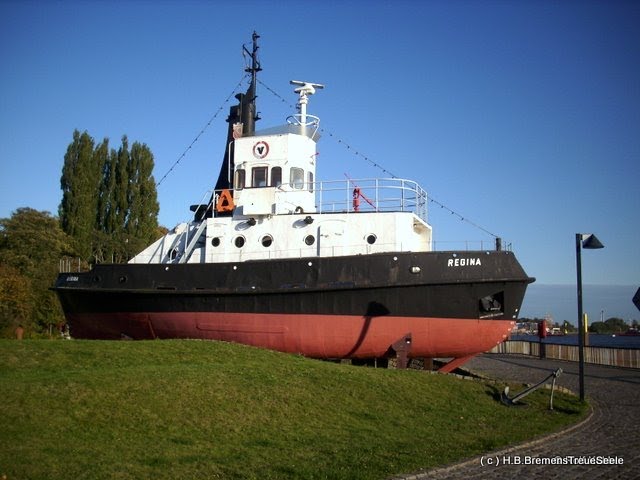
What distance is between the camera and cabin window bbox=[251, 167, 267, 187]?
20906mm

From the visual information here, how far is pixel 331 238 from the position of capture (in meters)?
18.8

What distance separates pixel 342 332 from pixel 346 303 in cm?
82

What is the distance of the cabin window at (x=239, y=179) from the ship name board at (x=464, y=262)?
786 cm

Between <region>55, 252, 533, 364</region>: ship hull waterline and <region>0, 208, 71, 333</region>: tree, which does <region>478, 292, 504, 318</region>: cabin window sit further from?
<region>0, 208, 71, 333</region>: tree

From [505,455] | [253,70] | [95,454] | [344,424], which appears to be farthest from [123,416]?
[253,70]

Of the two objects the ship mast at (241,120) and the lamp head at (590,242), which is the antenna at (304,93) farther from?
the lamp head at (590,242)

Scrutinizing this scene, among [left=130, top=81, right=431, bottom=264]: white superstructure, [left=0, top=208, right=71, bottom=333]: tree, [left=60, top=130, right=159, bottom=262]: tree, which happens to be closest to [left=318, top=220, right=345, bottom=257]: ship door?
[left=130, top=81, right=431, bottom=264]: white superstructure

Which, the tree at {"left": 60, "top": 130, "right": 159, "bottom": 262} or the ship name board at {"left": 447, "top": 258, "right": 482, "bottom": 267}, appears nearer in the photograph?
the ship name board at {"left": 447, "top": 258, "right": 482, "bottom": 267}

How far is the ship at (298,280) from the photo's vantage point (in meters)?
17.1

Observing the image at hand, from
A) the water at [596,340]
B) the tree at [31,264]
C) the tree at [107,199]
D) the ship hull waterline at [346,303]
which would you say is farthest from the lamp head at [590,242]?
the water at [596,340]

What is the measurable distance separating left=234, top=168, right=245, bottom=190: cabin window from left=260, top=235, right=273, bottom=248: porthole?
2.55 meters

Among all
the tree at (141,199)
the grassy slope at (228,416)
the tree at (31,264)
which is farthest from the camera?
the tree at (141,199)

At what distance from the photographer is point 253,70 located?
23.4 metres

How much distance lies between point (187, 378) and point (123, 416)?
198cm
